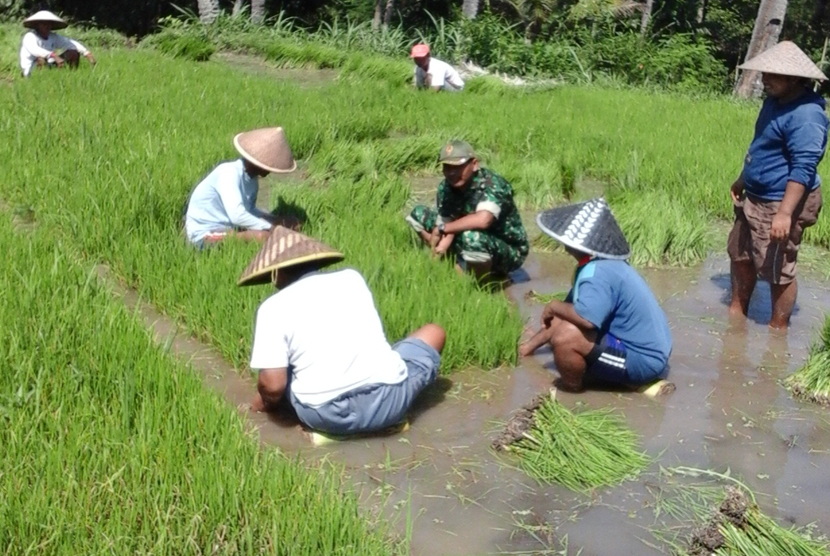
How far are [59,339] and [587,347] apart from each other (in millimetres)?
2112

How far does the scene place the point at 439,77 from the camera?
453 inches

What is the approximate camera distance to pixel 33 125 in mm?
7625

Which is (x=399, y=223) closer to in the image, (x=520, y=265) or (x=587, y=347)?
(x=520, y=265)

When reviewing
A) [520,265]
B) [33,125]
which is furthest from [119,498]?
[33,125]

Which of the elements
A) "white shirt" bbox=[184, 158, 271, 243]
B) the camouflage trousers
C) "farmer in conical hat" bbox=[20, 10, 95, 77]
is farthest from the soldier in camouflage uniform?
"farmer in conical hat" bbox=[20, 10, 95, 77]

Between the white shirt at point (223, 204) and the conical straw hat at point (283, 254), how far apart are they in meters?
1.80

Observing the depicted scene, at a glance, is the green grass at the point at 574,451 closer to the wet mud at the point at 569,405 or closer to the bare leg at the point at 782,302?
the wet mud at the point at 569,405

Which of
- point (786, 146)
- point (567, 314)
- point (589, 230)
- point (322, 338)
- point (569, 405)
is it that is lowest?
point (569, 405)

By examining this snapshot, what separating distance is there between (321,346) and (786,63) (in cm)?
268

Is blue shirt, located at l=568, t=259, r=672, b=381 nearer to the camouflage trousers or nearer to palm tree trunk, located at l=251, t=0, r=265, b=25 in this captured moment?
the camouflage trousers

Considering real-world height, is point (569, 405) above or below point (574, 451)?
below

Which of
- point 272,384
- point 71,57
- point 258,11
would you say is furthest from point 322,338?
point 258,11

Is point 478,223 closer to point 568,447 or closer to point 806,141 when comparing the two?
point 806,141

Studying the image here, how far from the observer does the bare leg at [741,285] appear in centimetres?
546
